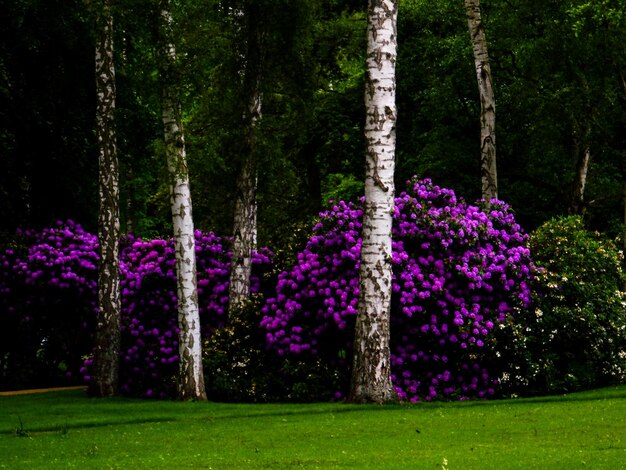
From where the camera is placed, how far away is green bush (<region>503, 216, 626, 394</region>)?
18219 mm

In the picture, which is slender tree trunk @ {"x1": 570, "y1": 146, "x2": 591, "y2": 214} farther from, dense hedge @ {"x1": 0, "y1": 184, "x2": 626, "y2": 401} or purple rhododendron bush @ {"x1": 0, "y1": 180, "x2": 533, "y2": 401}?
purple rhododendron bush @ {"x1": 0, "y1": 180, "x2": 533, "y2": 401}

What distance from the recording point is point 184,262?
18234 millimetres

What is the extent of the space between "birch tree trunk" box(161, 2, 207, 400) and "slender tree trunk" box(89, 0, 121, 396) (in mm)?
1367

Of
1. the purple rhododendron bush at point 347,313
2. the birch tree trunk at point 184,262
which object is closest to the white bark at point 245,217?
the purple rhododendron bush at point 347,313

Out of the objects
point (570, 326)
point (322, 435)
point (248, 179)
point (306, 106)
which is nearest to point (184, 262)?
point (248, 179)

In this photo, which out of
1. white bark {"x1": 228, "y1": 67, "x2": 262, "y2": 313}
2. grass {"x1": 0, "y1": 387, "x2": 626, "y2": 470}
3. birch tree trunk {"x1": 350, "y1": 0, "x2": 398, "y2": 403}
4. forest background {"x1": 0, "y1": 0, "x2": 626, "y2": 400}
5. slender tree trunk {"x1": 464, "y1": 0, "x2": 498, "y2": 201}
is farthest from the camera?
slender tree trunk {"x1": 464, "y1": 0, "x2": 498, "y2": 201}

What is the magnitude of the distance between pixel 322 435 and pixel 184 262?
6.72 meters

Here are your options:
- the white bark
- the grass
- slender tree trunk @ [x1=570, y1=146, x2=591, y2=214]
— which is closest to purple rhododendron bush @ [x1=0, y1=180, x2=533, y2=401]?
the white bark

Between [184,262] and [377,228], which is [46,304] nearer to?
[184,262]

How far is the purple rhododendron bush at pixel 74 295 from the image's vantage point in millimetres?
22219

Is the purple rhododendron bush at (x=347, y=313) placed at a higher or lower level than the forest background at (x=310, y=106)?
lower

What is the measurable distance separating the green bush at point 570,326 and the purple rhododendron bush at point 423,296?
1.36 ft

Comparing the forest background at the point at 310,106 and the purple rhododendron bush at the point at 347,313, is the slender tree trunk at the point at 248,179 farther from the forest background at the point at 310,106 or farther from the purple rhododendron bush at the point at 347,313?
the purple rhododendron bush at the point at 347,313

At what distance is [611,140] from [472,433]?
2181 cm
